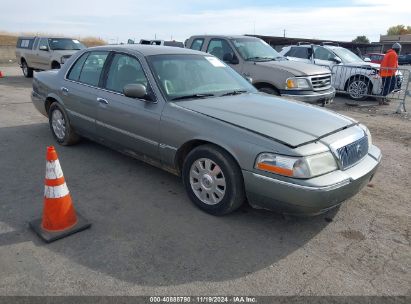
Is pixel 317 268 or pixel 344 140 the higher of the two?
pixel 344 140

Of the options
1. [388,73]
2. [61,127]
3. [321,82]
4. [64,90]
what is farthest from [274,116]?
[388,73]

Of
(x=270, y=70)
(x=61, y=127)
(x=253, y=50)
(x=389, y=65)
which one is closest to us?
(x=61, y=127)

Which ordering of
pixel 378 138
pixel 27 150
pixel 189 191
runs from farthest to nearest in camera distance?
1. pixel 378 138
2. pixel 27 150
3. pixel 189 191

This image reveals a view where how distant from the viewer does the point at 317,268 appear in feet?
9.51

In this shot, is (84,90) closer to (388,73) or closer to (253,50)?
(253,50)

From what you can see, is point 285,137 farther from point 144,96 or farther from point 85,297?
point 85,297

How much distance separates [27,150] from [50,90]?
41.0 inches

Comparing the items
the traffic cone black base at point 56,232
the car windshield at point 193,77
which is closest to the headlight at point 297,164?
the car windshield at point 193,77

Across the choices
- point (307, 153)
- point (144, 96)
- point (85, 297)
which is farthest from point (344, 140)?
point (85, 297)

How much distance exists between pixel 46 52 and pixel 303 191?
1508 centimetres

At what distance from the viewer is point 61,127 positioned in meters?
5.71

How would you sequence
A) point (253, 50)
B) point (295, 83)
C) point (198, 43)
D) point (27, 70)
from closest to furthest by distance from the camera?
point (295, 83) → point (253, 50) → point (198, 43) → point (27, 70)

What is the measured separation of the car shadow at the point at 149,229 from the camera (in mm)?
2875

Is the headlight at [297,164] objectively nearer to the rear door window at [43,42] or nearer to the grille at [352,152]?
the grille at [352,152]
